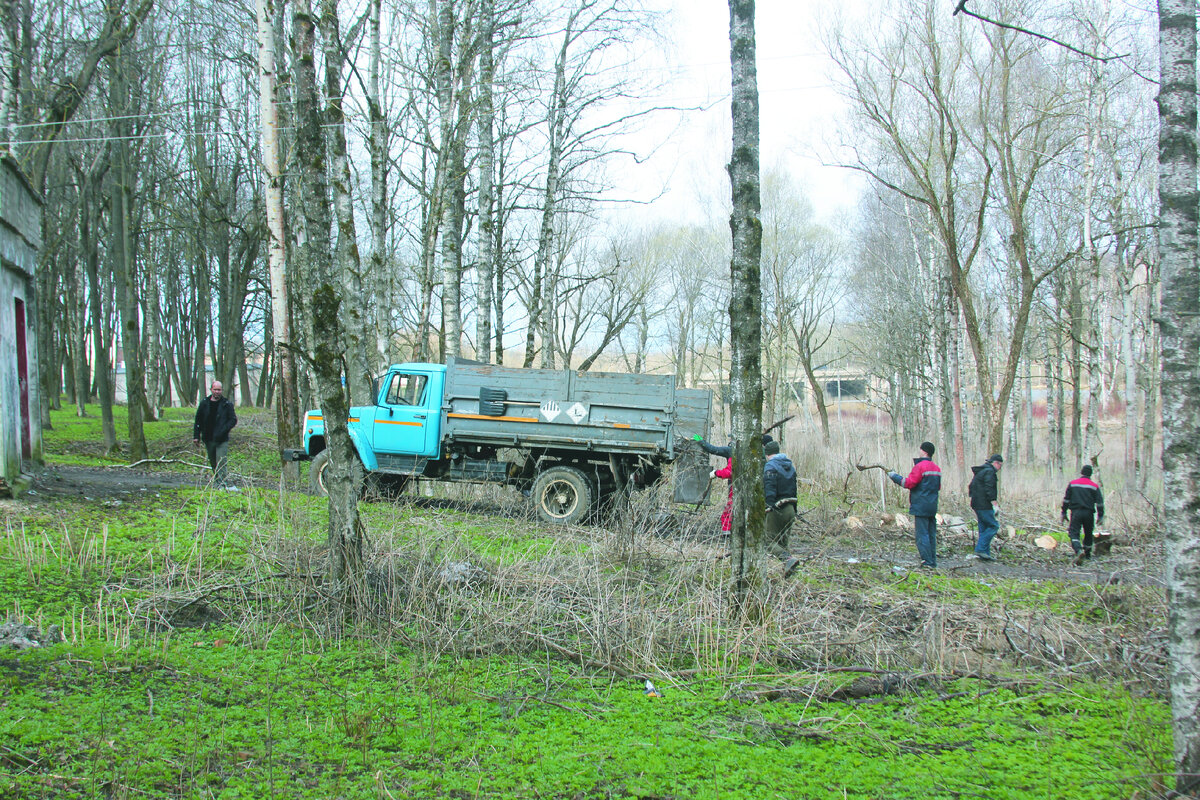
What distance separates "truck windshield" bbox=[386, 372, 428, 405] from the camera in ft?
39.3

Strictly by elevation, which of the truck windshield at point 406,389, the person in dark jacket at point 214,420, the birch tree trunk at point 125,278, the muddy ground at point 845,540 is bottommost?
the muddy ground at point 845,540

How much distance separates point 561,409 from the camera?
449 inches

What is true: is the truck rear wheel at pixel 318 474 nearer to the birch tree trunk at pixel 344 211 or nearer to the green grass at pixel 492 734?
the birch tree trunk at pixel 344 211

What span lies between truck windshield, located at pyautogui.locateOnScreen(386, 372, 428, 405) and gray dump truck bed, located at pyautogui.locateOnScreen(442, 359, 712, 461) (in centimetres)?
56

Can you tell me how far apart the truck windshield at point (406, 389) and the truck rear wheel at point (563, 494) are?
7.63 feet

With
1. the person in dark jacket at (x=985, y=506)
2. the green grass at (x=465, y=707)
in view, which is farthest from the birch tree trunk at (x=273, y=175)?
the person in dark jacket at (x=985, y=506)

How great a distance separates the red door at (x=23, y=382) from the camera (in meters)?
11.1

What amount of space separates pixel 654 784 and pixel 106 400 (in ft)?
55.8

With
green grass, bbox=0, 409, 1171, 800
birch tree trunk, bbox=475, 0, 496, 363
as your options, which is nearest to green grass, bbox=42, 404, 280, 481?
birch tree trunk, bbox=475, 0, 496, 363

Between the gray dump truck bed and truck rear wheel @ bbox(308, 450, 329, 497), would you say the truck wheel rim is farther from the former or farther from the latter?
truck rear wheel @ bbox(308, 450, 329, 497)

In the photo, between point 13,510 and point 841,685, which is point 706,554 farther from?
point 13,510

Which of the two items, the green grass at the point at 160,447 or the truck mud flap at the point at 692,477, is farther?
the green grass at the point at 160,447

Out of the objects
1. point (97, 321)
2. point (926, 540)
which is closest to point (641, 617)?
point (926, 540)

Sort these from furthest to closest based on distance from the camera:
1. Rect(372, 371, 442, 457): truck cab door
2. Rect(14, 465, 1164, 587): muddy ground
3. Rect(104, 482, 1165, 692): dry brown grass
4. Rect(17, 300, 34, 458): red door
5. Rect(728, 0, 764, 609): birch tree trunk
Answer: Rect(372, 371, 442, 457): truck cab door → Rect(17, 300, 34, 458): red door → Rect(14, 465, 1164, 587): muddy ground → Rect(728, 0, 764, 609): birch tree trunk → Rect(104, 482, 1165, 692): dry brown grass
